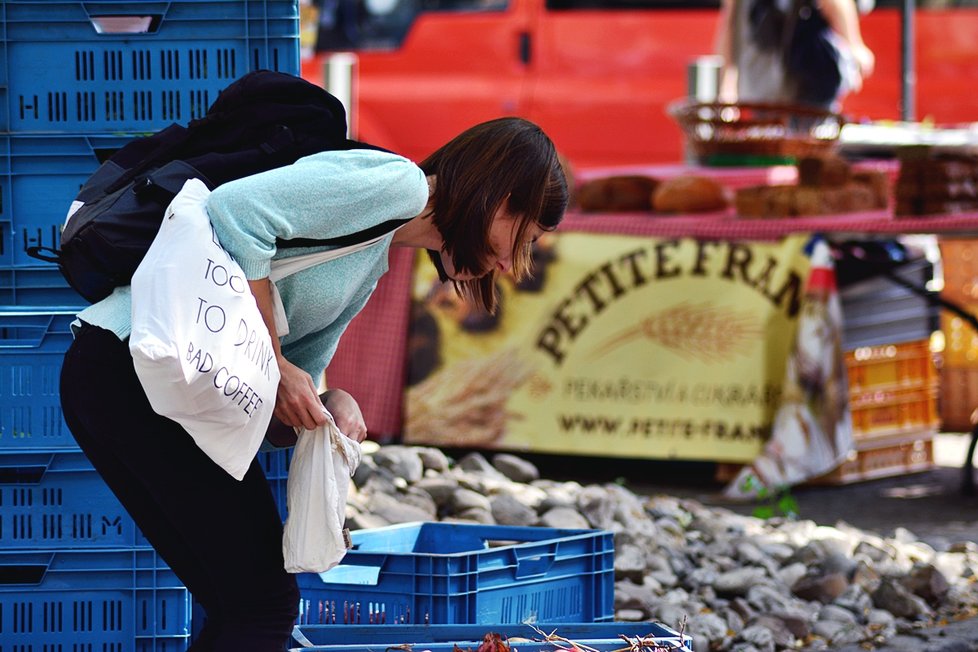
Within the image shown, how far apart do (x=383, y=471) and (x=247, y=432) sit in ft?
8.77

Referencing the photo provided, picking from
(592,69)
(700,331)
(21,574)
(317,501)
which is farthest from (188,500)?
(592,69)

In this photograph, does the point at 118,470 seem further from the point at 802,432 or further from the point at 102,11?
the point at 802,432

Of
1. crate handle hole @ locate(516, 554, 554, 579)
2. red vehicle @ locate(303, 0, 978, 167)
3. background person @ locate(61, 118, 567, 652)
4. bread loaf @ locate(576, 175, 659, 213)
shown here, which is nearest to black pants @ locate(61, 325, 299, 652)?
background person @ locate(61, 118, 567, 652)

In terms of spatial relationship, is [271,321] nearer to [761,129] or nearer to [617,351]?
[617,351]

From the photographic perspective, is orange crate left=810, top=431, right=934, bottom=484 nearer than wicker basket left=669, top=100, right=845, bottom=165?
Yes

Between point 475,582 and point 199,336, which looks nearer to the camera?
point 199,336

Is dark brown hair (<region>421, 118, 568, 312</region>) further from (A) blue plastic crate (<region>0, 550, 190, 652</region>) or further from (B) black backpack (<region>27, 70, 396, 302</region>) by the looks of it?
(A) blue plastic crate (<region>0, 550, 190, 652</region>)

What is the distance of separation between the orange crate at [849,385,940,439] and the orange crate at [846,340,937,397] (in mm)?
28

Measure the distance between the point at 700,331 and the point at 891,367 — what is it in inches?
37.1

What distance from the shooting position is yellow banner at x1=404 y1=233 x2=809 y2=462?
6438 millimetres

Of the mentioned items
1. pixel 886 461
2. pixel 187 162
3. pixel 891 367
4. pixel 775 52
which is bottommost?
pixel 886 461

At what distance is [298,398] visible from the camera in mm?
2572

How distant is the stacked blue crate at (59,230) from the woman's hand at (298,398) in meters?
0.78

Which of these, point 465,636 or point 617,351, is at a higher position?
point 617,351
